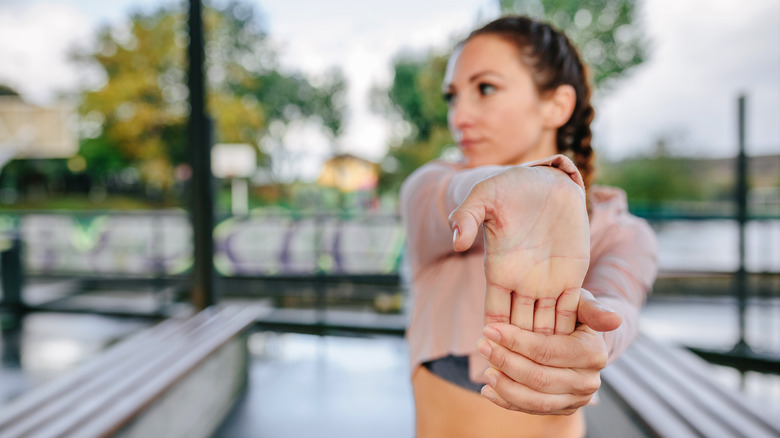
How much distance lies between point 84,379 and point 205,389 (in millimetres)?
659

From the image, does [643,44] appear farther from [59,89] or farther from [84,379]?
[59,89]

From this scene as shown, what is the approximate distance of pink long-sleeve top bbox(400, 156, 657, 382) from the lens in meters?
0.60

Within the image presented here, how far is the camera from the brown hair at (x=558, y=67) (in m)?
0.66

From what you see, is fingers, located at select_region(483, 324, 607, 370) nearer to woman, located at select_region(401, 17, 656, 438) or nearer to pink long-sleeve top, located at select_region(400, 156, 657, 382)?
woman, located at select_region(401, 17, 656, 438)

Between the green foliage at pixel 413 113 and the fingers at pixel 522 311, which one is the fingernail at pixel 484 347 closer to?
the fingers at pixel 522 311

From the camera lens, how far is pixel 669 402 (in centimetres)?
140

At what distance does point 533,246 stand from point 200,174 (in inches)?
104

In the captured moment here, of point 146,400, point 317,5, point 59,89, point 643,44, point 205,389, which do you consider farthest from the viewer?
point 59,89

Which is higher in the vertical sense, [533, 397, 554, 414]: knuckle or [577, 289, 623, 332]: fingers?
[577, 289, 623, 332]: fingers

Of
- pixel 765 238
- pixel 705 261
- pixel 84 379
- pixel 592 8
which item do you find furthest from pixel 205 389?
pixel 705 261

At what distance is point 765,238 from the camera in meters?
3.71

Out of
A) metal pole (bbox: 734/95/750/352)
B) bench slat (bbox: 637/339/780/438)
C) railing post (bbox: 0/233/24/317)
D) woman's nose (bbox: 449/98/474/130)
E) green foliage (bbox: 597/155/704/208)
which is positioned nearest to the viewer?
woman's nose (bbox: 449/98/474/130)

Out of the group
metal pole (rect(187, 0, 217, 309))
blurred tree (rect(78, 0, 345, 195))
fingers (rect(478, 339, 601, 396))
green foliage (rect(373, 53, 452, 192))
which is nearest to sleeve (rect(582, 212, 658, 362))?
fingers (rect(478, 339, 601, 396))

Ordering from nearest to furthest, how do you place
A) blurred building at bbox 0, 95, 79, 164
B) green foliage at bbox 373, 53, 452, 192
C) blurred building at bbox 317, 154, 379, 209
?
green foliage at bbox 373, 53, 452, 192 < blurred building at bbox 317, 154, 379, 209 < blurred building at bbox 0, 95, 79, 164
